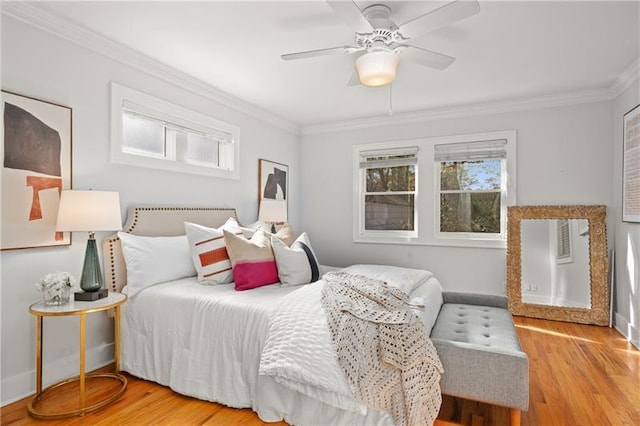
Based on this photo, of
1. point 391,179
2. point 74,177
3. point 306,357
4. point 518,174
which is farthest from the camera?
point 391,179

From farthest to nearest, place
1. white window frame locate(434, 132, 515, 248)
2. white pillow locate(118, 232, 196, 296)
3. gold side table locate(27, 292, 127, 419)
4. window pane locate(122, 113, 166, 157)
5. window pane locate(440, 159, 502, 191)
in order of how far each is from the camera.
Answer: window pane locate(440, 159, 502, 191) < white window frame locate(434, 132, 515, 248) < window pane locate(122, 113, 166, 157) < white pillow locate(118, 232, 196, 296) < gold side table locate(27, 292, 127, 419)

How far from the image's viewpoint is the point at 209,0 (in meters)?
2.19

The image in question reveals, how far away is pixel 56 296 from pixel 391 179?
3.87m

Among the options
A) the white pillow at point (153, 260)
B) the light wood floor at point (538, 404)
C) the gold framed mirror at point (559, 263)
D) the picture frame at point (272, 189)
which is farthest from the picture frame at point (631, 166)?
the white pillow at point (153, 260)

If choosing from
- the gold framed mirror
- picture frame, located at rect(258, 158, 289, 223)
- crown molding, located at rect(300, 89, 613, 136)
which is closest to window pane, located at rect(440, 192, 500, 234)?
the gold framed mirror

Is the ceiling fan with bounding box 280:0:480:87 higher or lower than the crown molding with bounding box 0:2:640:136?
lower

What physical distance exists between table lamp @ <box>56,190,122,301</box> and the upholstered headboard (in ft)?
1.16

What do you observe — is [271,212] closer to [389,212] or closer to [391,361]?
[389,212]

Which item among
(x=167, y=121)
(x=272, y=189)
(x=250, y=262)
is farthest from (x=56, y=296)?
(x=272, y=189)

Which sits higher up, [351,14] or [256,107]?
[256,107]

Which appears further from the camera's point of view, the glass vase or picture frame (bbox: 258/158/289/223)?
picture frame (bbox: 258/158/289/223)

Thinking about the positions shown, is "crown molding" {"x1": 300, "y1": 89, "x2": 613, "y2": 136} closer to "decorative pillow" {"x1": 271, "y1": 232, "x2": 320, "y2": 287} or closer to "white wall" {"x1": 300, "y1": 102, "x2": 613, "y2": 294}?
"white wall" {"x1": 300, "y1": 102, "x2": 613, "y2": 294}

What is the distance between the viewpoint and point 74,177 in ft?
8.31

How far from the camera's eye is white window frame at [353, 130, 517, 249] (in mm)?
4211
